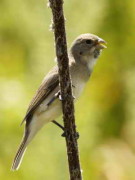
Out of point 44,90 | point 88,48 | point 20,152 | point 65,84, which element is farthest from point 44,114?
point 65,84

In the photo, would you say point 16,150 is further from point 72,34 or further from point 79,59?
point 72,34

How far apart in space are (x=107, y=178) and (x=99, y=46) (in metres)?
1.04

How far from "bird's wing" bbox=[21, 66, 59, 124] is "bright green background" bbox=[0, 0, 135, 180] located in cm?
32

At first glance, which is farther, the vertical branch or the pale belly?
the pale belly

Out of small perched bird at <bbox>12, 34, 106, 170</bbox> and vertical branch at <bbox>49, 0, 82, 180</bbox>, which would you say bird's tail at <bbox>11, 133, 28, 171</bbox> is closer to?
small perched bird at <bbox>12, 34, 106, 170</bbox>

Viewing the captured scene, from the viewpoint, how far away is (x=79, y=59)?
18.0ft

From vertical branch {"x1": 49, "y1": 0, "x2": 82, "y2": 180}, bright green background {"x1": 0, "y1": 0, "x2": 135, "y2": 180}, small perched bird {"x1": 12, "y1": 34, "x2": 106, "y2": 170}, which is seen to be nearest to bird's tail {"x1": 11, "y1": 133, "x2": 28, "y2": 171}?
small perched bird {"x1": 12, "y1": 34, "x2": 106, "y2": 170}

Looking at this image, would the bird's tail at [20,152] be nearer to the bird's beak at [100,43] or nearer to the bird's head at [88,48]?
the bird's head at [88,48]

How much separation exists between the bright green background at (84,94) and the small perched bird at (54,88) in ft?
0.77

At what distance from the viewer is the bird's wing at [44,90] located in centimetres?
515

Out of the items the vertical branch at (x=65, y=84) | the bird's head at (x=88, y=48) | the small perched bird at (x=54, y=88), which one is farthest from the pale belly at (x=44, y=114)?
the vertical branch at (x=65, y=84)

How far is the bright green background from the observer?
548 cm

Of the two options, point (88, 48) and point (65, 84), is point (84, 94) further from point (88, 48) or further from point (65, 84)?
point (65, 84)

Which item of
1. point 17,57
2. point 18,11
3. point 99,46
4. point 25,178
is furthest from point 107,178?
point 18,11
